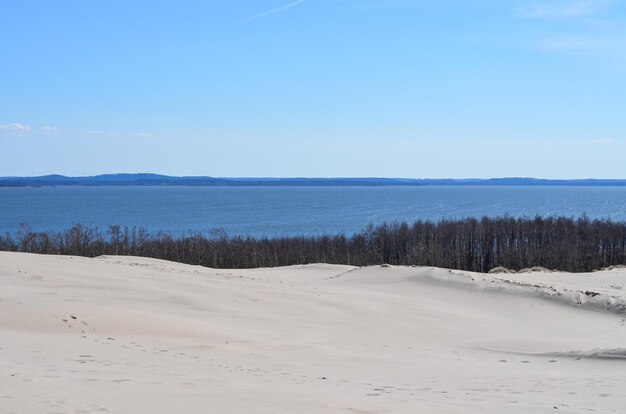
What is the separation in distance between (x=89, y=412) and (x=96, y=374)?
2417mm

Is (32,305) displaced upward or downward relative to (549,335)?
upward

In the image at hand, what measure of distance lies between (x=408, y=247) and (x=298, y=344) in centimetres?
3486

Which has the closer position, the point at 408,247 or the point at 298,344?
the point at 298,344

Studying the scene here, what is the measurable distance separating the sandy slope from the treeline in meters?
18.4

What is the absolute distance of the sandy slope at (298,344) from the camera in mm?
7555

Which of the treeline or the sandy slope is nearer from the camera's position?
the sandy slope

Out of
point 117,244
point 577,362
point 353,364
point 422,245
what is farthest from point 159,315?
point 422,245

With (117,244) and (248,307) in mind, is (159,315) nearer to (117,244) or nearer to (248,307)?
(248,307)

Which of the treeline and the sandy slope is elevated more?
the sandy slope

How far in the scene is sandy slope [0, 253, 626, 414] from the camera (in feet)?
24.8

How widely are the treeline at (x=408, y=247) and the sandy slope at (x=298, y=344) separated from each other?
724 inches

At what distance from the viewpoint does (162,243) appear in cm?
4466

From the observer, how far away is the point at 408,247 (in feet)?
158

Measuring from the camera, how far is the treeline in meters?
43.4
